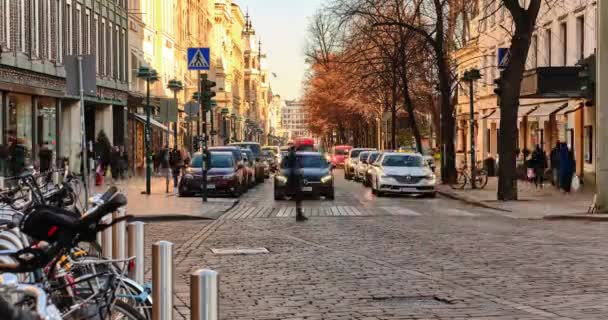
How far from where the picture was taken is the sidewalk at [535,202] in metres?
22.4

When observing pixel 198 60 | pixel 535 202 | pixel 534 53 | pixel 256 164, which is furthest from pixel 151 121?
pixel 535 202

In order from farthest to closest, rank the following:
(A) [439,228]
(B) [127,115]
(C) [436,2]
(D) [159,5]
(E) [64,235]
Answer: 1. (D) [159,5]
2. (B) [127,115]
3. (C) [436,2]
4. (A) [439,228]
5. (E) [64,235]

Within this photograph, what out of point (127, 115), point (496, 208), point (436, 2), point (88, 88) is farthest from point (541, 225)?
point (127, 115)

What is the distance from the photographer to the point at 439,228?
728 inches

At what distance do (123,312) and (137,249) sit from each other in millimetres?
2143

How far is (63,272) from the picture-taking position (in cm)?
496

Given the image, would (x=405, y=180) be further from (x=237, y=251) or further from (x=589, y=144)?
(x=237, y=251)

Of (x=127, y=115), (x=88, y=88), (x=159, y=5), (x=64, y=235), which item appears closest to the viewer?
(x=64, y=235)

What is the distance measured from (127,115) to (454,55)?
81.9 feet

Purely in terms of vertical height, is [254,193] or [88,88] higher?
[88,88]

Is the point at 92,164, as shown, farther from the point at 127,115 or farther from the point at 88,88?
the point at 88,88

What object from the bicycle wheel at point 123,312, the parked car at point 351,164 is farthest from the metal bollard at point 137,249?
the parked car at point 351,164

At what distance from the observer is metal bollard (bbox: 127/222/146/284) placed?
7012 mm

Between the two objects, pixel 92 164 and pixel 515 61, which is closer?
pixel 515 61
